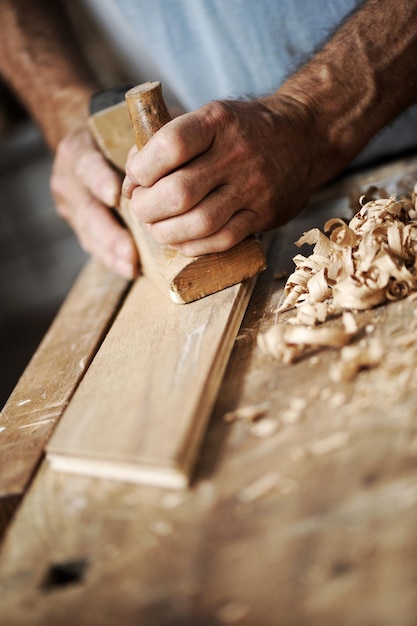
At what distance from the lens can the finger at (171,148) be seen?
98 centimetres

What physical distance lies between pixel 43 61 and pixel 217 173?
108cm

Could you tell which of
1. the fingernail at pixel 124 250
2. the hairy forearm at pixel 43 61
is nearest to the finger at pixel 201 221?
the fingernail at pixel 124 250

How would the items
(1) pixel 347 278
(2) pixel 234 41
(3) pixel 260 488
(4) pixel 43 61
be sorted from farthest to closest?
(4) pixel 43 61 < (2) pixel 234 41 < (1) pixel 347 278 < (3) pixel 260 488

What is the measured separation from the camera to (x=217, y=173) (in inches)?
41.4

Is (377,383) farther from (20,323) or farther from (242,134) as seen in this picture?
(20,323)

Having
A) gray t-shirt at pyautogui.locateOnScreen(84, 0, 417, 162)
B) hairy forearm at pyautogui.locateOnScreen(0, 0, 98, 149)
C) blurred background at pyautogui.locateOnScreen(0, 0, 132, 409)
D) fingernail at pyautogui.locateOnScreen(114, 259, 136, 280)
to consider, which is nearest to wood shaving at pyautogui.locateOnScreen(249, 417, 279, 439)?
fingernail at pyautogui.locateOnScreen(114, 259, 136, 280)

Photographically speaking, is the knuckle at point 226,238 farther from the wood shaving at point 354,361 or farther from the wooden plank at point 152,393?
the wood shaving at point 354,361

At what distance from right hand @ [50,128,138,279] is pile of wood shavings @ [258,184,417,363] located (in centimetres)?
42

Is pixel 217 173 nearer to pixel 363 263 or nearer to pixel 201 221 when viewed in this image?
pixel 201 221

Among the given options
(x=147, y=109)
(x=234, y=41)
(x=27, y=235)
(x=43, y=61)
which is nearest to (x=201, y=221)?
(x=147, y=109)

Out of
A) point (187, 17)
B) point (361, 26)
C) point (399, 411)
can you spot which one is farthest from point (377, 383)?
point (187, 17)

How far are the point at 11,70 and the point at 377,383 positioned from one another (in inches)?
65.4

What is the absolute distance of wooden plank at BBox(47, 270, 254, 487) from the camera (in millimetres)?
737

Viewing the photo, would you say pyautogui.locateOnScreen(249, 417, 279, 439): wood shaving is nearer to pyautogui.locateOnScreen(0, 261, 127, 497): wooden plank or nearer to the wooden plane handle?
pyautogui.locateOnScreen(0, 261, 127, 497): wooden plank
